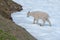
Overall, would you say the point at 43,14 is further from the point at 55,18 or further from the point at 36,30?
the point at 55,18

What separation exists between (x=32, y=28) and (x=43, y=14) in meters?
1.17

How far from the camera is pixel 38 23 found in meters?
15.5

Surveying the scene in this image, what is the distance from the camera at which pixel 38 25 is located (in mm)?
14844

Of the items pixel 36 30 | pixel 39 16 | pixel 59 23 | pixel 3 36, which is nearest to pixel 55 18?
pixel 59 23

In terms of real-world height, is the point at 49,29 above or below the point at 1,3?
below

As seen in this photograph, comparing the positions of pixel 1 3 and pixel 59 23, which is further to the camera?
pixel 1 3

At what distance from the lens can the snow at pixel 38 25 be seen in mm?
12875

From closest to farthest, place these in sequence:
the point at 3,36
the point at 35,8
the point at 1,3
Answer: the point at 3,36, the point at 1,3, the point at 35,8

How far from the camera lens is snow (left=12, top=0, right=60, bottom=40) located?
1288cm

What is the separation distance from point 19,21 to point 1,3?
205 cm

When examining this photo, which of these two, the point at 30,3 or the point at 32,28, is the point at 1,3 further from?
the point at 30,3

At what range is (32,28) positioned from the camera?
548 inches

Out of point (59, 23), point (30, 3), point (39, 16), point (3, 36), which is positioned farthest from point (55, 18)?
point (3, 36)

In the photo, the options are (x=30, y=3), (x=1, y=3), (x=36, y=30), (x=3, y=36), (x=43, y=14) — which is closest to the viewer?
(x=3, y=36)
